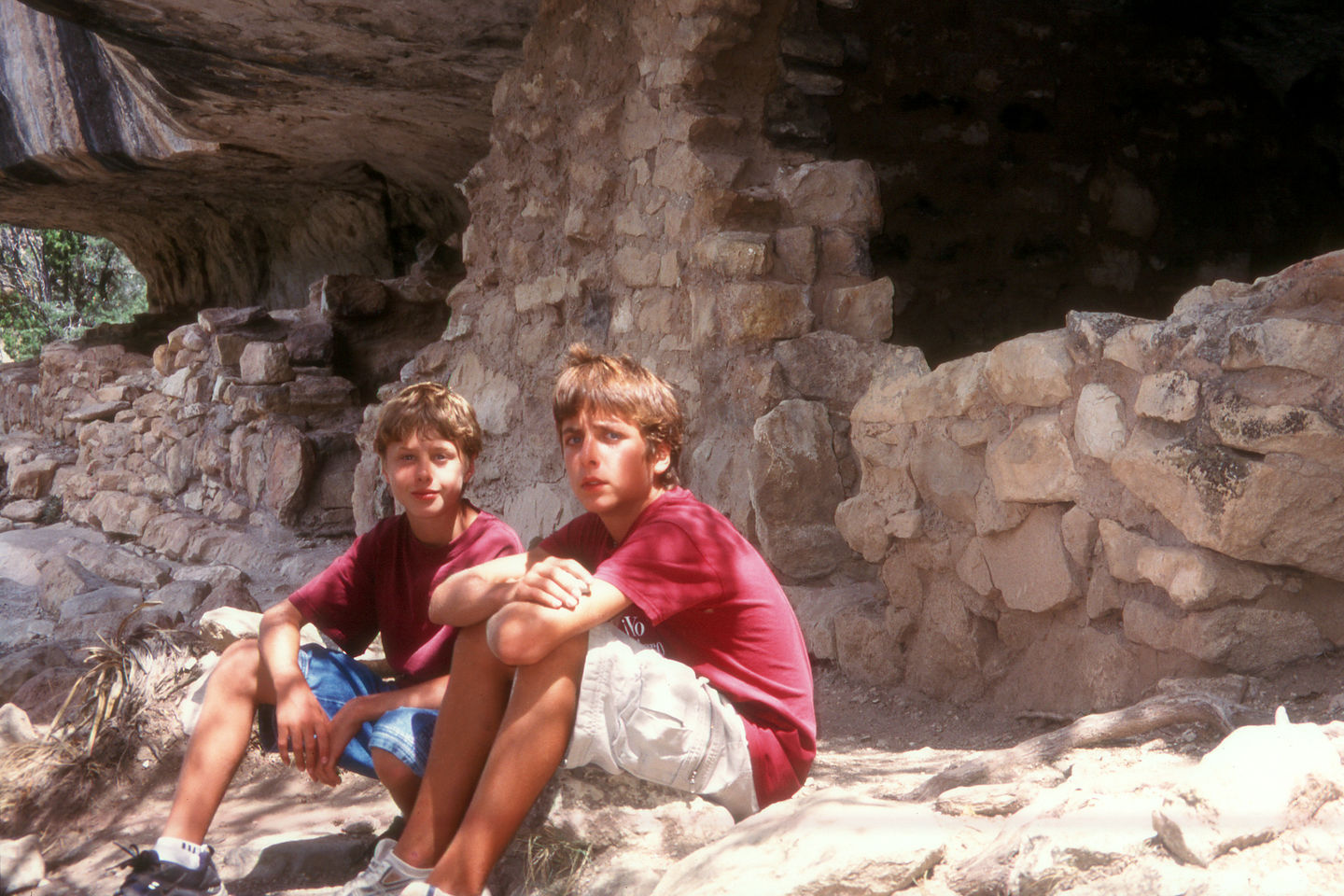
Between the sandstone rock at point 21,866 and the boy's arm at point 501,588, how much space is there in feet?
4.21

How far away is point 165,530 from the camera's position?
639 centimetres

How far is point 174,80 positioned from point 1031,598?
13.8 ft

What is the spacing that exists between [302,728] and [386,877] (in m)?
0.37

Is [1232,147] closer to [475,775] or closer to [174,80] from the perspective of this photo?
[475,775]

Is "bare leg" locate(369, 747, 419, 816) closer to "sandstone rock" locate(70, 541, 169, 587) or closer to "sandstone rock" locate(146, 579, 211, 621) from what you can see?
"sandstone rock" locate(146, 579, 211, 621)

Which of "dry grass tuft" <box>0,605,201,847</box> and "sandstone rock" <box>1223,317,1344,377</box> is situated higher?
"sandstone rock" <box>1223,317,1344,377</box>

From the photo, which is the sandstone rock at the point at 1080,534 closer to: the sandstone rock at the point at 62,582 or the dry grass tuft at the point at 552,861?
the dry grass tuft at the point at 552,861

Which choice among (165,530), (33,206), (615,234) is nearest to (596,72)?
(615,234)

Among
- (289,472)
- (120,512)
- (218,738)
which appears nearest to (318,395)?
(289,472)

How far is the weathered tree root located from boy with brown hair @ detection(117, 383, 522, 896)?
90 centimetres

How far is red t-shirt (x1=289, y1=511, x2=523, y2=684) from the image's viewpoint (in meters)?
2.29

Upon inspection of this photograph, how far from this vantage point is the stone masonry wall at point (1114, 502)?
1.87 m

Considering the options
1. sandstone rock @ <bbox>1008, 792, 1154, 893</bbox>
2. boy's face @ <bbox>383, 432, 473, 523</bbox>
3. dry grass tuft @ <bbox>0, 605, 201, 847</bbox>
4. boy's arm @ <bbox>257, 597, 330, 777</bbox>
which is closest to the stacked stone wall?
dry grass tuft @ <bbox>0, 605, 201, 847</bbox>

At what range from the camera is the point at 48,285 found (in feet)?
48.2
